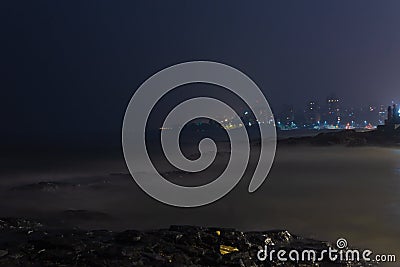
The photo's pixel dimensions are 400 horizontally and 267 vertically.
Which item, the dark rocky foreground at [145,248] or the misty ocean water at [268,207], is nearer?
the dark rocky foreground at [145,248]

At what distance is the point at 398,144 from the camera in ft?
156

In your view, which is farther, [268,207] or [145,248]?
[268,207]

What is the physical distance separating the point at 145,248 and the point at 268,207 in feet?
33.4

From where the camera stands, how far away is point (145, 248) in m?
8.21

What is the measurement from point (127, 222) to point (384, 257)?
9.02 metres

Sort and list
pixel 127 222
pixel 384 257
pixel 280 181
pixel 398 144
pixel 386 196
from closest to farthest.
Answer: pixel 384 257, pixel 127 222, pixel 386 196, pixel 280 181, pixel 398 144

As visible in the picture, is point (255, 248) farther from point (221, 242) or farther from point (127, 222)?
point (127, 222)

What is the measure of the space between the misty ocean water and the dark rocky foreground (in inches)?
157

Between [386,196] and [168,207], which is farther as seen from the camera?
[386,196]

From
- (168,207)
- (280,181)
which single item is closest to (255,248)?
(168,207)

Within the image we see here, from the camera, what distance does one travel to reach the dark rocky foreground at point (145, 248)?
747 centimetres

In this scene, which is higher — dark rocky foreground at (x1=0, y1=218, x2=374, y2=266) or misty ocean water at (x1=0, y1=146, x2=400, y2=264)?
dark rocky foreground at (x1=0, y1=218, x2=374, y2=266)

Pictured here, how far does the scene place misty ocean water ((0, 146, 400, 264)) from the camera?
13555 mm

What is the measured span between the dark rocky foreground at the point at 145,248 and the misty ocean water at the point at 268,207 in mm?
3983
